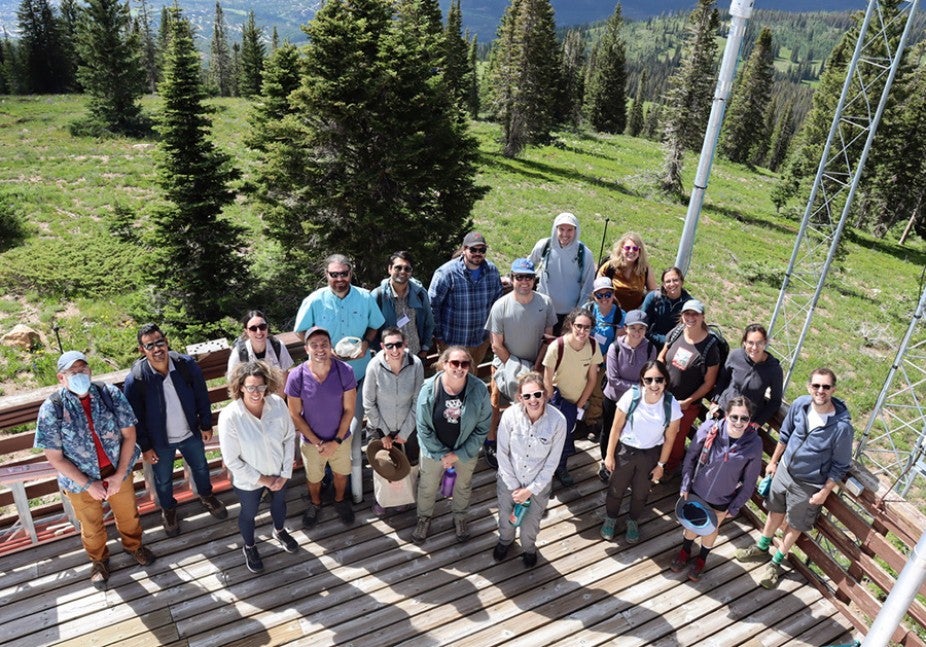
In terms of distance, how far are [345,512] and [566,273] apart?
134 inches

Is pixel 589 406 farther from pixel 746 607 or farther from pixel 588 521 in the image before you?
pixel 746 607

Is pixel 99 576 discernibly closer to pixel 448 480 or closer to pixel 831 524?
pixel 448 480

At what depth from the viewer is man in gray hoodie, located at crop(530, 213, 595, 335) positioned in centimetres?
661

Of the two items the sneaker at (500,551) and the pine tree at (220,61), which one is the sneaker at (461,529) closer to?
the sneaker at (500,551)

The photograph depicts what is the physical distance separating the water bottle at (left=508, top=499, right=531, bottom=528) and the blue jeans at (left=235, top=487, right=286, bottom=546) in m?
2.05

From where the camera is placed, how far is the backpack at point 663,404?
210 inches

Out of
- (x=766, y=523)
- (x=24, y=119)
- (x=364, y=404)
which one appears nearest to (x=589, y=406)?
(x=766, y=523)

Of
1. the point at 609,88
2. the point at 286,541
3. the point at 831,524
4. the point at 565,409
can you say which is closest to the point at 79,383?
the point at 286,541

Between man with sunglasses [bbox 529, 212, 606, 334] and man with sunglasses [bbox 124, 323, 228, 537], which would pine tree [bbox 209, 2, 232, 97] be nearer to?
man with sunglasses [bbox 529, 212, 606, 334]

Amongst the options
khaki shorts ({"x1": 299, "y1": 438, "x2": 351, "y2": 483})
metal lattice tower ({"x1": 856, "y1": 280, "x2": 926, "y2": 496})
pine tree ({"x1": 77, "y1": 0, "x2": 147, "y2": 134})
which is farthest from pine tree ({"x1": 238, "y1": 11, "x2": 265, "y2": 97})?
khaki shorts ({"x1": 299, "y1": 438, "x2": 351, "y2": 483})

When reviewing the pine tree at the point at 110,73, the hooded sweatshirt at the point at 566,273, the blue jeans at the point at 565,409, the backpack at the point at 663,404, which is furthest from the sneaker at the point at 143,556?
the pine tree at the point at 110,73

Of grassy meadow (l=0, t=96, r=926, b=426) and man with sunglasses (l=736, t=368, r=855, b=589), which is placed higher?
man with sunglasses (l=736, t=368, r=855, b=589)

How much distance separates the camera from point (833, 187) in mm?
30469

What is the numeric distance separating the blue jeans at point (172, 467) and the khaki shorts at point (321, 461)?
2.98 ft
